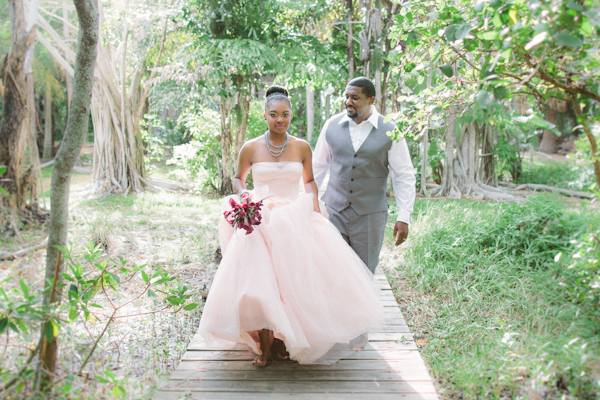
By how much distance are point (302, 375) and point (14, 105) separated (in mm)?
5522

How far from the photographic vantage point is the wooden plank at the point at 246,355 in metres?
3.29

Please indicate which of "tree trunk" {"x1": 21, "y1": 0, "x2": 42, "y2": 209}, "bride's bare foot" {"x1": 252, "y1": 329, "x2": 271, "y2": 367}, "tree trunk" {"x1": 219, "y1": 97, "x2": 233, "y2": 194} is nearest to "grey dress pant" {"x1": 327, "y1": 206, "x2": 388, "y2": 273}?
"bride's bare foot" {"x1": 252, "y1": 329, "x2": 271, "y2": 367}

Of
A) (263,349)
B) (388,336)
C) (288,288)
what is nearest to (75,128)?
(288,288)

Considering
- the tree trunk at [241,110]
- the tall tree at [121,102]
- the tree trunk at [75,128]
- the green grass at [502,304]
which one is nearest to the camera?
the green grass at [502,304]

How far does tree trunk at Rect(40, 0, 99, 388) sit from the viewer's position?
102 inches

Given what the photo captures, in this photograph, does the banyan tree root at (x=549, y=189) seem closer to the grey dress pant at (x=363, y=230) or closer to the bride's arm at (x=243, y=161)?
the grey dress pant at (x=363, y=230)

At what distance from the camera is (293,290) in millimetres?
→ 2994

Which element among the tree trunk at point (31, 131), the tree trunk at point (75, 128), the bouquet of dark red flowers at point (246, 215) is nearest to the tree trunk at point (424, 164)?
the tree trunk at point (31, 131)

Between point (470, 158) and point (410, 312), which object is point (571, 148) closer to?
point (470, 158)

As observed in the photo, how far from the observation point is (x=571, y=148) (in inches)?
616

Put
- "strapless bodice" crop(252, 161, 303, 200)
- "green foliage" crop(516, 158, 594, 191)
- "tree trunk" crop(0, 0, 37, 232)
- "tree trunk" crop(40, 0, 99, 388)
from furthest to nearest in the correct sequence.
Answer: "green foliage" crop(516, 158, 594, 191)
"tree trunk" crop(0, 0, 37, 232)
"strapless bodice" crop(252, 161, 303, 200)
"tree trunk" crop(40, 0, 99, 388)

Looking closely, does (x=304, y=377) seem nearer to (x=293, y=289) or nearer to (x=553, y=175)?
(x=293, y=289)

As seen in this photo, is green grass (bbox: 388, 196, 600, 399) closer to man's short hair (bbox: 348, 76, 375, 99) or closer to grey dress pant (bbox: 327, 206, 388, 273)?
grey dress pant (bbox: 327, 206, 388, 273)

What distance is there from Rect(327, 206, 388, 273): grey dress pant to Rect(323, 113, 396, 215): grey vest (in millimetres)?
53
